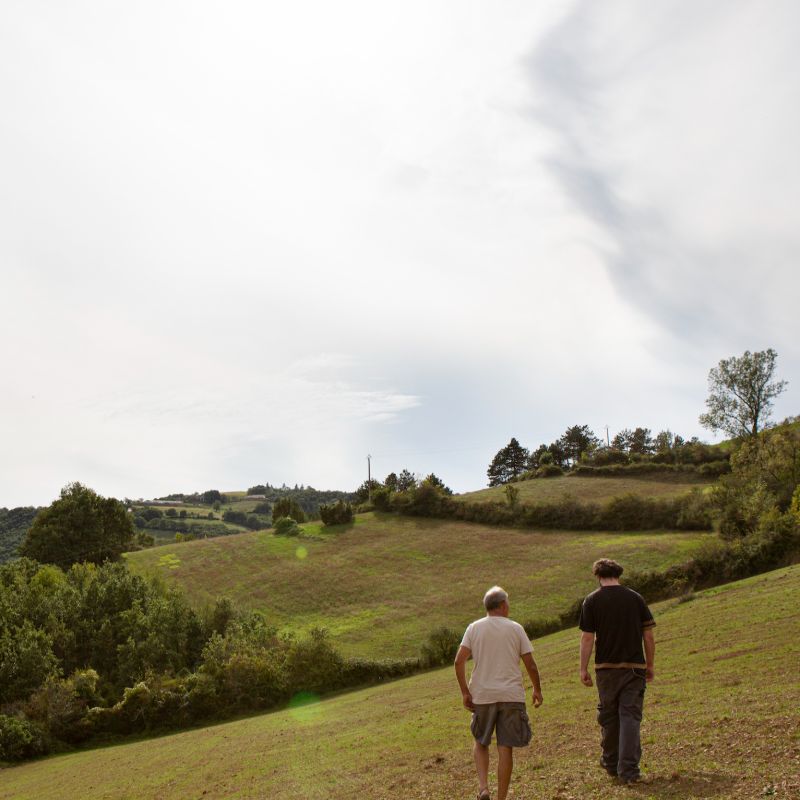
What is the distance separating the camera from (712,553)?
4938 cm

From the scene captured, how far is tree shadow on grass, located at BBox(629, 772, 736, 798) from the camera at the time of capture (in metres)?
8.18

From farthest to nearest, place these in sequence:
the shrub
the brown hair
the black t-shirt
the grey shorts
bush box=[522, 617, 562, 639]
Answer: bush box=[522, 617, 562, 639] → the shrub → the brown hair → the black t-shirt → the grey shorts

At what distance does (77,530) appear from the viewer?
86.0 meters

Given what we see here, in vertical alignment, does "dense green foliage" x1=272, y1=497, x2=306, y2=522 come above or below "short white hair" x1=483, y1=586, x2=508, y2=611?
below

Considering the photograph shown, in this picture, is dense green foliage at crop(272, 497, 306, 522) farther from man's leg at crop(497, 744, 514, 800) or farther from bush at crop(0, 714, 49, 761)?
man's leg at crop(497, 744, 514, 800)

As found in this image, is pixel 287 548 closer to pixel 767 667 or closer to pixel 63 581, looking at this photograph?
pixel 63 581

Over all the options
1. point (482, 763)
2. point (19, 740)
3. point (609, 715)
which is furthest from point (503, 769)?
point (19, 740)

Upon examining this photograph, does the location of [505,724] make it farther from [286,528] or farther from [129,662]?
[286,528]

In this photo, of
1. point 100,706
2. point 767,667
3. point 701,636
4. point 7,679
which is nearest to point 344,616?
point 100,706

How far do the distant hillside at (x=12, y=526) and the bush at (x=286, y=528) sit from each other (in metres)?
83.2

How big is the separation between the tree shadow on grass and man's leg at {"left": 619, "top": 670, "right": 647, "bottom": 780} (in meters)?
0.25

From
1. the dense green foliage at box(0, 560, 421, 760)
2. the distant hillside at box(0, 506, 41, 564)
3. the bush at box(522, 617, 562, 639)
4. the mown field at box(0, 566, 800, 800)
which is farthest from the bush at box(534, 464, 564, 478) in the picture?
the distant hillside at box(0, 506, 41, 564)

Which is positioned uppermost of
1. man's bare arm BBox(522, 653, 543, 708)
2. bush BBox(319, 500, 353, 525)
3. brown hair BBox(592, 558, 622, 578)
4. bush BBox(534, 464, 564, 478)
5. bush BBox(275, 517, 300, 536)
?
bush BBox(534, 464, 564, 478)

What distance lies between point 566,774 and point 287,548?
77218mm
